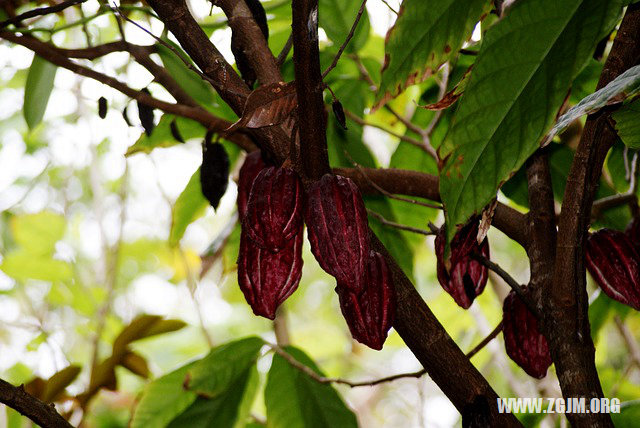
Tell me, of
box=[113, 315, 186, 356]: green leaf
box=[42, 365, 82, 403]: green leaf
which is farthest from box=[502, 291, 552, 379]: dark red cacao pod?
box=[42, 365, 82, 403]: green leaf

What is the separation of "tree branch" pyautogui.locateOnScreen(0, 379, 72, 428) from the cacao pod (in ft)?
0.99

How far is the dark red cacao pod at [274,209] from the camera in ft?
2.02

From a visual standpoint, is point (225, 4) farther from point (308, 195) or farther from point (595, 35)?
point (595, 35)

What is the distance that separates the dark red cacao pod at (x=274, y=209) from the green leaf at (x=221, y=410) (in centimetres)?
51

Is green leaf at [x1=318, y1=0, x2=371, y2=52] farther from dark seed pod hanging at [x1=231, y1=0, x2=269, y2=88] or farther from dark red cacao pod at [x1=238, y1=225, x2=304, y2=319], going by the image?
dark red cacao pod at [x1=238, y1=225, x2=304, y2=319]

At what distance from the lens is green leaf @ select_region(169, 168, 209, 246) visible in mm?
1192

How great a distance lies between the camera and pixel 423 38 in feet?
2.29

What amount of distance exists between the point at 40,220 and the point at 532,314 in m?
1.27

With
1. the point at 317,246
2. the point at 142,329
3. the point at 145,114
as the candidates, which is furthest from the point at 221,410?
the point at 317,246

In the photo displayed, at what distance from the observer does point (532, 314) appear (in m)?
0.78

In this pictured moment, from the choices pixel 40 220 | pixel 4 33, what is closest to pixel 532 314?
pixel 4 33

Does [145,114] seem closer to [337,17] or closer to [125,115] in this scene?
[125,115]

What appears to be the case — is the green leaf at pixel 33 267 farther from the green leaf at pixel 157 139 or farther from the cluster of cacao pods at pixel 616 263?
the cluster of cacao pods at pixel 616 263

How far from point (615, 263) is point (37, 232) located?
1.33 m
